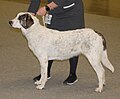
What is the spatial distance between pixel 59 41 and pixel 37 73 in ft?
3.31

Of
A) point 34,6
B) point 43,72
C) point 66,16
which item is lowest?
point 43,72

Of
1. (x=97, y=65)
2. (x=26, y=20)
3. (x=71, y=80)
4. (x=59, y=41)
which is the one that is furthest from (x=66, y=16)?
(x=71, y=80)

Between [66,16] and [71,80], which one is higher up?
[66,16]

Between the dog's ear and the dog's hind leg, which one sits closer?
the dog's ear

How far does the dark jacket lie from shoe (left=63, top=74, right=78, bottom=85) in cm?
69

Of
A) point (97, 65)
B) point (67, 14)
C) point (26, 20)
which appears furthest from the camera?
point (67, 14)

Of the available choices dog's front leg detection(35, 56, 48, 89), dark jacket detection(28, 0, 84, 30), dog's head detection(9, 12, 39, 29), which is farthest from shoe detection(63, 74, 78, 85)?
dog's head detection(9, 12, 39, 29)

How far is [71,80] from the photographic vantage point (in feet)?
16.0

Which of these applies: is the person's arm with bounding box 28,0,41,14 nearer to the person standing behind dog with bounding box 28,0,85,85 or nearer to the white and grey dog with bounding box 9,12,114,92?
the person standing behind dog with bounding box 28,0,85,85

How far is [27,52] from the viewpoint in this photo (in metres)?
6.46

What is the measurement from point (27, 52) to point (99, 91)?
2.26 meters

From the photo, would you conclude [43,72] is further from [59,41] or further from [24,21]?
[24,21]

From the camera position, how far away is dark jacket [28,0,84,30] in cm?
469

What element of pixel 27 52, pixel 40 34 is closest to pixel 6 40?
pixel 27 52
